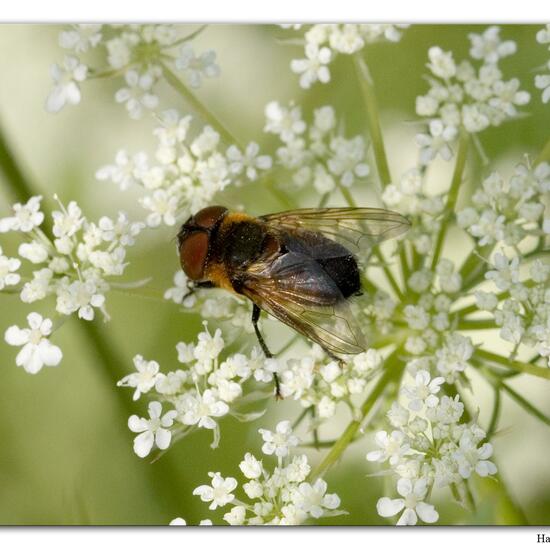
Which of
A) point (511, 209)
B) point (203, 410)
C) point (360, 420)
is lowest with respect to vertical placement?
point (360, 420)

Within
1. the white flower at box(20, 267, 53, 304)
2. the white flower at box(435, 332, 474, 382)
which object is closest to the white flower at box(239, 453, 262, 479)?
the white flower at box(435, 332, 474, 382)

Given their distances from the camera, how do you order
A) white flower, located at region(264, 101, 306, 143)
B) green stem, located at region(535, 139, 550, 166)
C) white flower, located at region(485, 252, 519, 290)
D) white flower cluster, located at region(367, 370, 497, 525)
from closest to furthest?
white flower cluster, located at region(367, 370, 497, 525)
white flower, located at region(485, 252, 519, 290)
green stem, located at region(535, 139, 550, 166)
white flower, located at region(264, 101, 306, 143)

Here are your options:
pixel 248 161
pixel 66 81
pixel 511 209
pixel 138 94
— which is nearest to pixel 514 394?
pixel 511 209

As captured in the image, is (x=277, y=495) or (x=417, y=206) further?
(x=417, y=206)

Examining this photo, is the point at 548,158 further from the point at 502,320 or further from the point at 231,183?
the point at 231,183

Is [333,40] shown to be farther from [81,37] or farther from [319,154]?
[81,37]

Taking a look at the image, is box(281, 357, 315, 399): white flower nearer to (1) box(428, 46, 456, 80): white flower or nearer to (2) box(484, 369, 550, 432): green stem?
(2) box(484, 369, 550, 432): green stem
